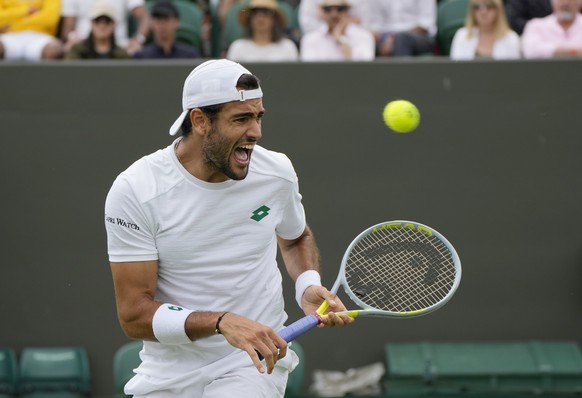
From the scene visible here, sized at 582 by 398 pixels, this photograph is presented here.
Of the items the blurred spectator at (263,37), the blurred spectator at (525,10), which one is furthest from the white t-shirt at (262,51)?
the blurred spectator at (525,10)

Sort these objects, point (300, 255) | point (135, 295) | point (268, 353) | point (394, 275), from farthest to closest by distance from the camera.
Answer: point (394, 275), point (300, 255), point (135, 295), point (268, 353)

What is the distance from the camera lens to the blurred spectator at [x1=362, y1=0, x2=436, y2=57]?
28.5ft

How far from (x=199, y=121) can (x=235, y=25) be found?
472cm

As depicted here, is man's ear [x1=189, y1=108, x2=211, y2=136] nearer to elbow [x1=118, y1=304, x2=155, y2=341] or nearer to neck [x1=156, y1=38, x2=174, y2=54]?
elbow [x1=118, y1=304, x2=155, y2=341]

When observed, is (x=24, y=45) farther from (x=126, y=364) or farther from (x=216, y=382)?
(x=216, y=382)

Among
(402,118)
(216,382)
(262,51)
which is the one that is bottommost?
(216,382)

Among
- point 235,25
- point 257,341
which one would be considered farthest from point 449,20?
Result: point 257,341

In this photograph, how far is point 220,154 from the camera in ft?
13.4

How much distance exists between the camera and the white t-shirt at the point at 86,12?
8797mm

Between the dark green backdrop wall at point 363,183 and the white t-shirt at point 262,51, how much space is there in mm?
306

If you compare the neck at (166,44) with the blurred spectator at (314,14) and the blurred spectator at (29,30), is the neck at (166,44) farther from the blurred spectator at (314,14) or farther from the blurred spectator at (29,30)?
the blurred spectator at (314,14)

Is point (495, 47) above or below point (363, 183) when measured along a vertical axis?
above

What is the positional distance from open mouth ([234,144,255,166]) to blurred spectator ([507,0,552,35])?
5.20 metres

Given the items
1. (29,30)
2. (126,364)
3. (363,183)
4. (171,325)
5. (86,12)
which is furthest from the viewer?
(86,12)
